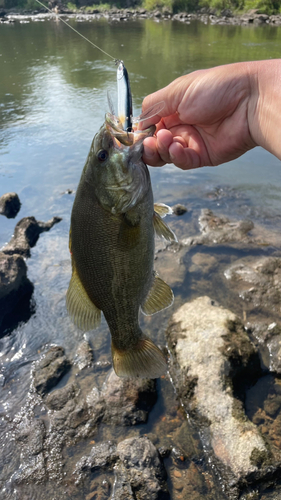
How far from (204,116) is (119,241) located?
162 cm

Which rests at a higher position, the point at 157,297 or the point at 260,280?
the point at 157,297

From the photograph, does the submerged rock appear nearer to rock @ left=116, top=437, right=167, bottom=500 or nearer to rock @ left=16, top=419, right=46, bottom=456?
rock @ left=116, top=437, right=167, bottom=500

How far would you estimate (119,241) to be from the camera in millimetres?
2543

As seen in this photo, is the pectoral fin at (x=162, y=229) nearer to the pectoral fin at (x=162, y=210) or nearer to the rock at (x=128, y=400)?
the pectoral fin at (x=162, y=210)

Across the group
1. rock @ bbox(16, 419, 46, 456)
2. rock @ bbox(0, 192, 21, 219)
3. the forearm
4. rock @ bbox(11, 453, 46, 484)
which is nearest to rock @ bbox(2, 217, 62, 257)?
rock @ bbox(0, 192, 21, 219)

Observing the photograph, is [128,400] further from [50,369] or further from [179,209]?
[179,209]

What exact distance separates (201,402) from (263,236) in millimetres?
4641

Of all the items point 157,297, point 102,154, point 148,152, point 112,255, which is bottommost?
point 157,297

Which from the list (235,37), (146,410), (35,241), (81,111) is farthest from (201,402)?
(235,37)

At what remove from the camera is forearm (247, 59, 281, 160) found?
275 cm

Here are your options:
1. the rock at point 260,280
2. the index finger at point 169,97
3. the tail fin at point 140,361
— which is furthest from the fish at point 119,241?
the rock at point 260,280

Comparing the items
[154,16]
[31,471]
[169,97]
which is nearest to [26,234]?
[31,471]

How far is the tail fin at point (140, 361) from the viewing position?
2.90 meters

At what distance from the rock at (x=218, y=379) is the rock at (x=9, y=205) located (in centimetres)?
571
